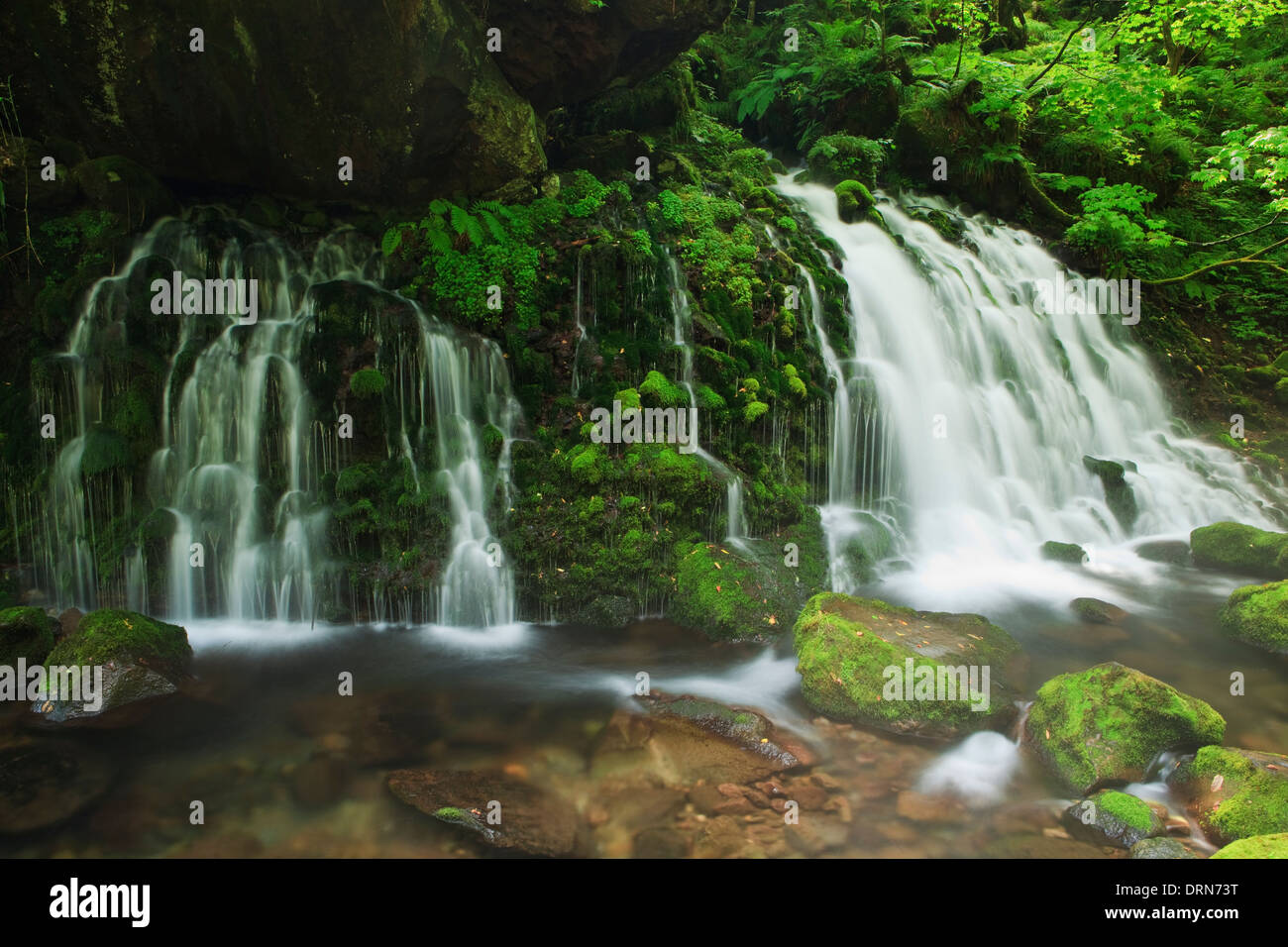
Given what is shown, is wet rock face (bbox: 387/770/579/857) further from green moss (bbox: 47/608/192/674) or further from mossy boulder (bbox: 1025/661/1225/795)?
mossy boulder (bbox: 1025/661/1225/795)

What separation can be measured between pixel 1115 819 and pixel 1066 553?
17.2 ft

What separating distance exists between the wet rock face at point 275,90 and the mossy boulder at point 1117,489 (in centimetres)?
934

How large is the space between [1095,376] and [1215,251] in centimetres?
478

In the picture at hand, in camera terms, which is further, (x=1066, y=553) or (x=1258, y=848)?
(x=1066, y=553)

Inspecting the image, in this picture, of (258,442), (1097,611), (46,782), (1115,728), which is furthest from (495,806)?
(1097,611)

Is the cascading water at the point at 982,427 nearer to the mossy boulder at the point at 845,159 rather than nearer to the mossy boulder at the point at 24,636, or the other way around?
the mossy boulder at the point at 845,159

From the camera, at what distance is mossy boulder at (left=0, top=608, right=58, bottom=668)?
240 inches

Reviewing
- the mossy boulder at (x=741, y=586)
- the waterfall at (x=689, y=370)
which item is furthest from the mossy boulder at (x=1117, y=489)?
the waterfall at (x=689, y=370)

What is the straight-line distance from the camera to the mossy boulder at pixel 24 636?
6.09 meters

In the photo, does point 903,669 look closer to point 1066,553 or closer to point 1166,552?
point 1066,553

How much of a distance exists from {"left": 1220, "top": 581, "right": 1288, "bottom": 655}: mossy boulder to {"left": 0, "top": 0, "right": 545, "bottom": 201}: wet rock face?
10.0 metres

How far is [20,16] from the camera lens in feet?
25.2

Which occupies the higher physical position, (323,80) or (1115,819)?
(323,80)

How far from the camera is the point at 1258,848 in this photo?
3.79 meters
